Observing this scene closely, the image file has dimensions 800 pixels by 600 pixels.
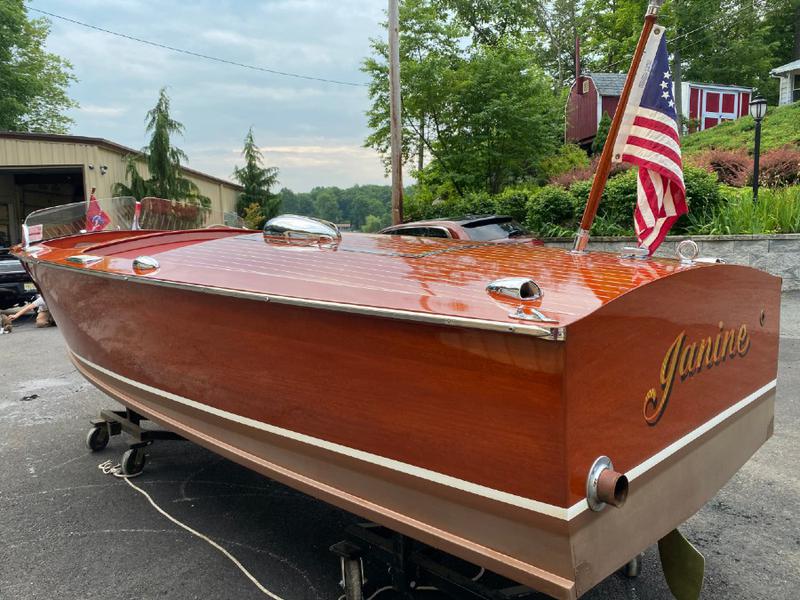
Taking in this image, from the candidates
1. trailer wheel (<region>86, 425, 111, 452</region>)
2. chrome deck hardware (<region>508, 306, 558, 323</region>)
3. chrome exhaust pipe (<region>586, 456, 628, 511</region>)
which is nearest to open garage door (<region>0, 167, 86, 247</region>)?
trailer wheel (<region>86, 425, 111, 452</region>)

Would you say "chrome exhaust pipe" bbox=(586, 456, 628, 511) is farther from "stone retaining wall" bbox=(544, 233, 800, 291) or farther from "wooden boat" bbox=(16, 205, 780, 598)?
"stone retaining wall" bbox=(544, 233, 800, 291)

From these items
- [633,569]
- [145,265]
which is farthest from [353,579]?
[145,265]

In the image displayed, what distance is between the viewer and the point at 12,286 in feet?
32.9

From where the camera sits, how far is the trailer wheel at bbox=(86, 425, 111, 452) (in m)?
Result: 3.80

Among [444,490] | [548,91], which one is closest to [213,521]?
[444,490]

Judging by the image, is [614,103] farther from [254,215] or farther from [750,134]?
[254,215]

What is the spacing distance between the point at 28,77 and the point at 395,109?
29.0 meters

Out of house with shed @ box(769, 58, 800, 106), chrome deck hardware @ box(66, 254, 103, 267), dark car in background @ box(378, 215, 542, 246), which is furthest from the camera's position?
house with shed @ box(769, 58, 800, 106)

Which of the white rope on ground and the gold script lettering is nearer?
the gold script lettering

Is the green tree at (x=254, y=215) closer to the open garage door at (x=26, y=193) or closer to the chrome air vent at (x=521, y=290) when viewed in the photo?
the open garage door at (x=26, y=193)

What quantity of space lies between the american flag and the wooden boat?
63 cm

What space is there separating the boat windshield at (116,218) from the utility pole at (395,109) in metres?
7.04

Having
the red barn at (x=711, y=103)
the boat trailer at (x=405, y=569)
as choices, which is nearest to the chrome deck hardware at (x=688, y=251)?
the boat trailer at (x=405, y=569)

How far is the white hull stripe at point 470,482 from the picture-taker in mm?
1510
